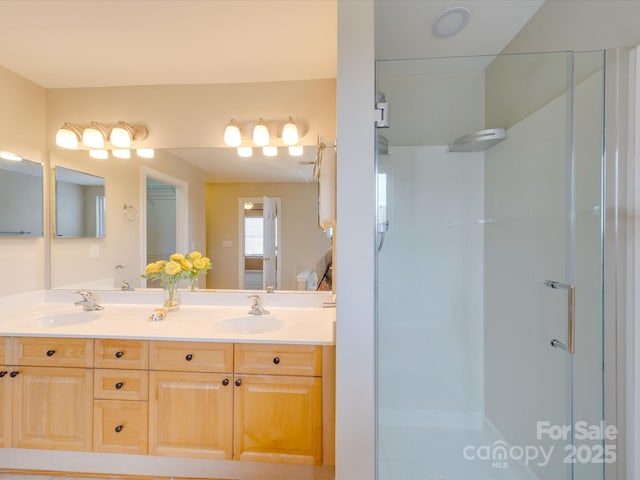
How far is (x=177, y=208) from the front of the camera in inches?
81.1

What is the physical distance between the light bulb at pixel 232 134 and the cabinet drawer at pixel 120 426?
162 cm

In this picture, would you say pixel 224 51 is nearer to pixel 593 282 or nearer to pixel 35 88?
pixel 35 88

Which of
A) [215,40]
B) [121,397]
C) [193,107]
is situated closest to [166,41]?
[215,40]

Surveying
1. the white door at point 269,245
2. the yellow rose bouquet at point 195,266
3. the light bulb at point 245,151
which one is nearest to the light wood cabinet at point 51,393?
the yellow rose bouquet at point 195,266

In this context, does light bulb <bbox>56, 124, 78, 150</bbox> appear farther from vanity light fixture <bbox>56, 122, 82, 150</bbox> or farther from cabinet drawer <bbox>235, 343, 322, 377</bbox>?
cabinet drawer <bbox>235, 343, 322, 377</bbox>

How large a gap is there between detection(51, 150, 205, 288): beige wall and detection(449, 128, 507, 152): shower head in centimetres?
175

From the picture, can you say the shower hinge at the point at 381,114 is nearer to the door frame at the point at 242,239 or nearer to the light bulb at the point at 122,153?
the door frame at the point at 242,239

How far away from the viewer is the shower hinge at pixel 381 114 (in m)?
1.21

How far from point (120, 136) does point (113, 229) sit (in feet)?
2.17

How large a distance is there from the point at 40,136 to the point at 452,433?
3475 millimetres

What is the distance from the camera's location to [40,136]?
2053 millimetres

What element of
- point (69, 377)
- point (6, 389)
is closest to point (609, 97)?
point (69, 377)

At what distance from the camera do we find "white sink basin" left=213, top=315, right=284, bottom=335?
1735mm

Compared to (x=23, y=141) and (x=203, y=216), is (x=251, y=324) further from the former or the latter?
(x=23, y=141)
